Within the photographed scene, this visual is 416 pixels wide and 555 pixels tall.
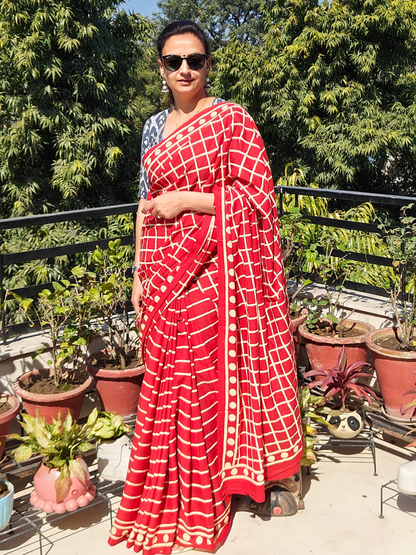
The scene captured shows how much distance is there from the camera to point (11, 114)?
10.7m

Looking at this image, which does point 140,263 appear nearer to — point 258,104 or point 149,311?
point 149,311

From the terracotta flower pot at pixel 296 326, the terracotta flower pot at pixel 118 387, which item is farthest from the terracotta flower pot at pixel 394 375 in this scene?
the terracotta flower pot at pixel 118 387

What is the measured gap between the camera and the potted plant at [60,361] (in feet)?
9.52

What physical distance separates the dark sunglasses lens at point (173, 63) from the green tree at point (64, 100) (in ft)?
26.4

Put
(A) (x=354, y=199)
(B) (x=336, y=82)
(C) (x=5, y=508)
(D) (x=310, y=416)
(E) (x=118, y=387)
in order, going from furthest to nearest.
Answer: (B) (x=336, y=82) → (A) (x=354, y=199) → (E) (x=118, y=387) → (D) (x=310, y=416) → (C) (x=5, y=508)

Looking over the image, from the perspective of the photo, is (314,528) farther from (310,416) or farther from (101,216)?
(101,216)

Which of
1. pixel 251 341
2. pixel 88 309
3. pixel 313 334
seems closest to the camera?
pixel 251 341

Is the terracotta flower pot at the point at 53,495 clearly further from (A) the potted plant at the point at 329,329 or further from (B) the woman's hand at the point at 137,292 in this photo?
(A) the potted plant at the point at 329,329

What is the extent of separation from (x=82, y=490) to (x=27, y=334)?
1.10m

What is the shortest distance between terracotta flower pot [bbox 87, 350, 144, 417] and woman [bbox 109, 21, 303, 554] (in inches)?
27.6

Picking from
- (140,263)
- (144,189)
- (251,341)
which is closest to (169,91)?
(144,189)

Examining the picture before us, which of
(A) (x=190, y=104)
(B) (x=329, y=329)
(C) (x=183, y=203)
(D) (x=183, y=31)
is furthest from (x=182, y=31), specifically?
(B) (x=329, y=329)

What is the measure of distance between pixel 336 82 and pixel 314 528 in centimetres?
1198

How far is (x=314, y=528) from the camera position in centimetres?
253
